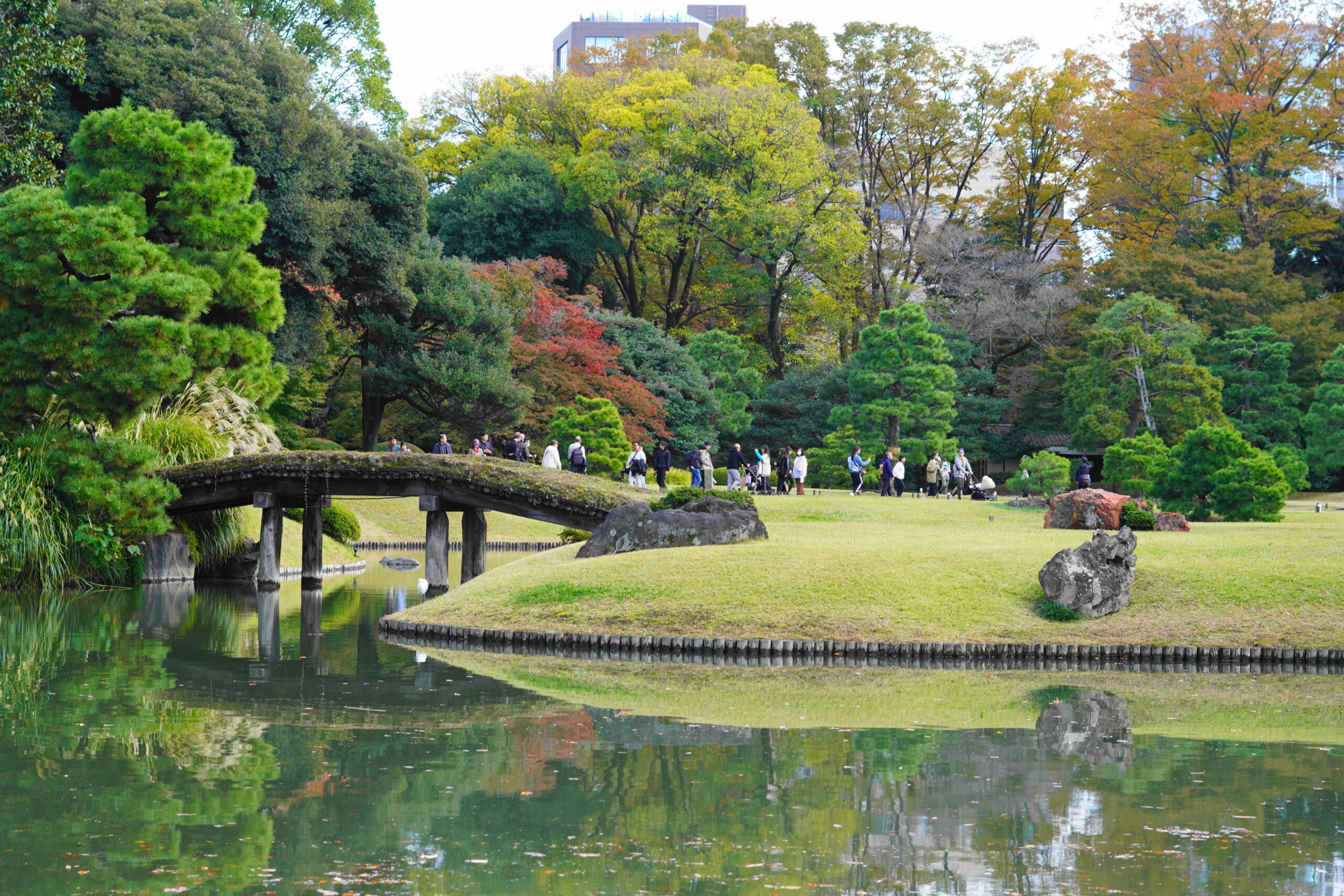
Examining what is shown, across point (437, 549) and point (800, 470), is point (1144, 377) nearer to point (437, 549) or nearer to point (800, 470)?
point (800, 470)

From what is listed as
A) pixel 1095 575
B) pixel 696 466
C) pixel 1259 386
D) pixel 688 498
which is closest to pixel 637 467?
pixel 696 466

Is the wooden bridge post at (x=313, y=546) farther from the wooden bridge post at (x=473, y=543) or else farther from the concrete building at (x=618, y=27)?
the concrete building at (x=618, y=27)

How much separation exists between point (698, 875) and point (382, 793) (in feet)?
8.35

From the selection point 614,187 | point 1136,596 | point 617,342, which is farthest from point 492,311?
point 1136,596

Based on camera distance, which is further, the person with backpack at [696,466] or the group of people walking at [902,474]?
the group of people walking at [902,474]

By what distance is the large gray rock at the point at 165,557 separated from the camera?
2259 centimetres

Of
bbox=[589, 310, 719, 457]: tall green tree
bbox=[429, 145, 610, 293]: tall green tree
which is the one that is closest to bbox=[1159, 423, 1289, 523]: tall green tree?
bbox=[589, 310, 719, 457]: tall green tree

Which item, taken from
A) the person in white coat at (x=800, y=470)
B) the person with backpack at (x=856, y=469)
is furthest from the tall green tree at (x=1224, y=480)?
the person in white coat at (x=800, y=470)

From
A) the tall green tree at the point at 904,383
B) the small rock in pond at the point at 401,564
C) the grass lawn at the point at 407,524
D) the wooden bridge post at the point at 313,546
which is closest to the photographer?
the wooden bridge post at the point at 313,546

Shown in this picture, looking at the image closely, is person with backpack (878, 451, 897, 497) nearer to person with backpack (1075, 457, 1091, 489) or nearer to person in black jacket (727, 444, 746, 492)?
person in black jacket (727, 444, 746, 492)

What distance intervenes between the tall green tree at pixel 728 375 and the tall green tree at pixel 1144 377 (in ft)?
36.6

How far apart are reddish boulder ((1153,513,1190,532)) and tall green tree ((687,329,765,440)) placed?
20.9 m

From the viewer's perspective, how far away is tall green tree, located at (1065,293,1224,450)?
3662 cm

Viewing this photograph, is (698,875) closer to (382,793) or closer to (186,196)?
(382,793)
